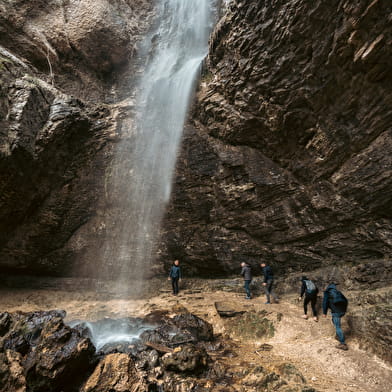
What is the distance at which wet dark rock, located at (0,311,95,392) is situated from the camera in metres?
5.37

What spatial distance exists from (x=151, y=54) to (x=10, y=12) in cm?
923

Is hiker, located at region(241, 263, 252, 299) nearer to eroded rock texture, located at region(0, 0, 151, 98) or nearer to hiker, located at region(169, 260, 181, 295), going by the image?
hiker, located at region(169, 260, 181, 295)

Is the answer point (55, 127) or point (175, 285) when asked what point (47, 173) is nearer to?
point (55, 127)

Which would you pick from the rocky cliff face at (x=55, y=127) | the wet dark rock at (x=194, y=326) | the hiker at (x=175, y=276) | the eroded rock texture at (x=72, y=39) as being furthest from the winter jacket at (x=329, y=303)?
the eroded rock texture at (x=72, y=39)

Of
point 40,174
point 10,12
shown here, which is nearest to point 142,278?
point 40,174

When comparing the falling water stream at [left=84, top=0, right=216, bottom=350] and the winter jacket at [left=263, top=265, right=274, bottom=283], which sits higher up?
the falling water stream at [left=84, top=0, right=216, bottom=350]

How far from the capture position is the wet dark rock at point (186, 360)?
5598 mm

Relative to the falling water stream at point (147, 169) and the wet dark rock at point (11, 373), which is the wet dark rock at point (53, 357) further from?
the falling water stream at point (147, 169)

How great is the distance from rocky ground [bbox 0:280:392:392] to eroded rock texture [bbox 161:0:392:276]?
202cm

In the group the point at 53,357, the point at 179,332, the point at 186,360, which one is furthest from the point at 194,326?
the point at 53,357

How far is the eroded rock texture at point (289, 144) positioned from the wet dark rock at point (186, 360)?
5.91 meters

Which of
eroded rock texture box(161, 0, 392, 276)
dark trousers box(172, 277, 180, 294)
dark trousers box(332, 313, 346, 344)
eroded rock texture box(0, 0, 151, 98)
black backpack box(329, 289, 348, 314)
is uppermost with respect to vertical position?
eroded rock texture box(0, 0, 151, 98)

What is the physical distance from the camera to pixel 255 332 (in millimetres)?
7738

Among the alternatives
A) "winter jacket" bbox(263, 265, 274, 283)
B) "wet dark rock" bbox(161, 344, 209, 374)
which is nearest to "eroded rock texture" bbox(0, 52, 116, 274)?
"wet dark rock" bbox(161, 344, 209, 374)
